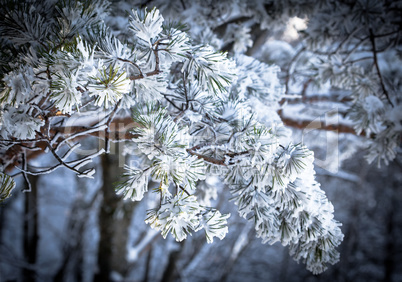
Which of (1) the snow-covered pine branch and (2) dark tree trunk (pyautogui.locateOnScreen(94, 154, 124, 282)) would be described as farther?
(2) dark tree trunk (pyautogui.locateOnScreen(94, 154, 124, 282))

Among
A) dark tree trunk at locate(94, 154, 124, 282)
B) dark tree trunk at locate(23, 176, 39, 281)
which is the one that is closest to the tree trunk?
dark tree trunk at locate(94, 154, 124, 282)

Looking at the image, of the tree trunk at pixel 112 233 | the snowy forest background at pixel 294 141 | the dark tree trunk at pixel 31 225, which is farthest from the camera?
the dark tree trunk at pixel 31 225

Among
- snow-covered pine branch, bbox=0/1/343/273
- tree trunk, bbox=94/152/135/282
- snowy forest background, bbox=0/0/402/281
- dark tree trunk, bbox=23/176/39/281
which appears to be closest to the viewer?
snow-covered pine branch, bbox=0/1/343/273

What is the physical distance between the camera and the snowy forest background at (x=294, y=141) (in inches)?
62.9

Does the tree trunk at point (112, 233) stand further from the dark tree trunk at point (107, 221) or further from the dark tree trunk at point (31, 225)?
the dark tree trunk at point (31, 225)

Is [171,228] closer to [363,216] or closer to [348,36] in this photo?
[348,36]

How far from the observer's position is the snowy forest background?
1.60m

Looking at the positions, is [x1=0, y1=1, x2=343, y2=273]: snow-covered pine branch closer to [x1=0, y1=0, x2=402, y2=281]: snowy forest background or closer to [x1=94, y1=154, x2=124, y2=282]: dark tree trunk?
[x1=0, y1=0, x2=402, y2=281]: snowy forest background

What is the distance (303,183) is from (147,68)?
577 mm

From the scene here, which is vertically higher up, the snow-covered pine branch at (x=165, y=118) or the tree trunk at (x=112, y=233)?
the snow-covered pine branch at (x=165, y=118)

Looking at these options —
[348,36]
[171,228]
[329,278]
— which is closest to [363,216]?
[329,278]

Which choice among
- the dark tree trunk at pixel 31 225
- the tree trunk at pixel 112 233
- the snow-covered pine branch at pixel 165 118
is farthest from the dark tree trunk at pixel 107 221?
the snow-covered pine branch at pixel 165 118

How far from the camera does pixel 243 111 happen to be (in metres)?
0.92

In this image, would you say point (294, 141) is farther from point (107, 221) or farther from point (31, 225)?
point (31, 225)
